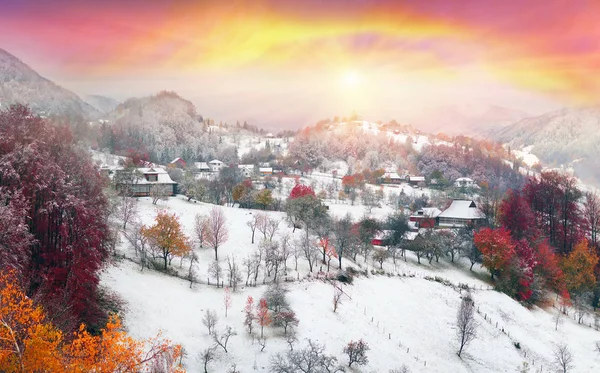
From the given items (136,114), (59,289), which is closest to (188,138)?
(136,114)

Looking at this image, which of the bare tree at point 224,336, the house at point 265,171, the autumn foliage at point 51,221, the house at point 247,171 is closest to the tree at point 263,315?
the bare tree at point 224,336

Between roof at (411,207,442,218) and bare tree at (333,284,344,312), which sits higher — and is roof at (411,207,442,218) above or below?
above

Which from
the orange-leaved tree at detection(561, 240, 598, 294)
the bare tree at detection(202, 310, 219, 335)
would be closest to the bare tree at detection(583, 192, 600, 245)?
the orange-leaved tree at detection(561, 240, 598, 294)

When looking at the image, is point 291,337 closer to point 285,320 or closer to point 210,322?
point 285,320

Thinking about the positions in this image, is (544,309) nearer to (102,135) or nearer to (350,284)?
(350,284)

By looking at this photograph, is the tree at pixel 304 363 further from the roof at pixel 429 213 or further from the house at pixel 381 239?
the roof at pixel 429 213

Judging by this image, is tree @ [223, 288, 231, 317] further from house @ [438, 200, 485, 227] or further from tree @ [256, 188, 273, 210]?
house @ [438, 200, 485, 227]
